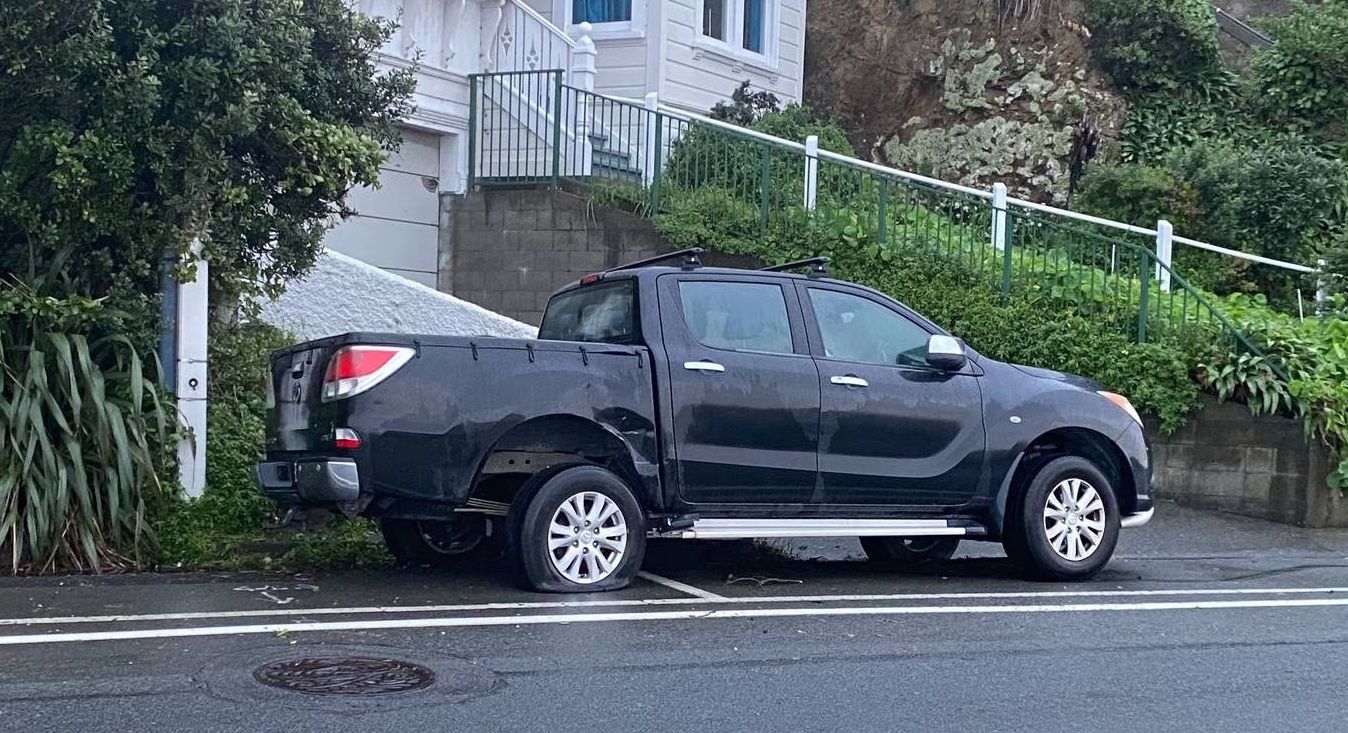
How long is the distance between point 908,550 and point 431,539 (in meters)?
3.13

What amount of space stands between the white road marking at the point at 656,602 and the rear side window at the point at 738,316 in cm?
139

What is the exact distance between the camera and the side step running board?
26.2ft

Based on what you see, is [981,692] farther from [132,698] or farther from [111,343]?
[111,343]

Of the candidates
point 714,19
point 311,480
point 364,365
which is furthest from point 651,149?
point 311,480

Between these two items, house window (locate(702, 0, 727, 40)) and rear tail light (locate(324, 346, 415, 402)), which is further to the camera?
house window (locate(702, 0, 727, 40))

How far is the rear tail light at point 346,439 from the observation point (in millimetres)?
7219

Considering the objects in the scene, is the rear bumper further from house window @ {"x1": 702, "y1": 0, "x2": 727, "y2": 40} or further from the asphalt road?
house window @ {"x1": 702, "y1": 0, "x2": 727, "y2": 40}

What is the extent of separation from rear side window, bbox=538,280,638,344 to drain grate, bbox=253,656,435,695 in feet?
8.77

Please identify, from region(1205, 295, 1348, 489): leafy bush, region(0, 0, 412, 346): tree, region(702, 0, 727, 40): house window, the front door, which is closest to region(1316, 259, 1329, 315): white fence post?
region(1205, 295, 1348, 489): leafy bush

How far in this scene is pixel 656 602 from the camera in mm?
7672

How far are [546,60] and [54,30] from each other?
325 inches

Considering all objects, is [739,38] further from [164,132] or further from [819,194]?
[164,132]

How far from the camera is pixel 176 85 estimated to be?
838 cm

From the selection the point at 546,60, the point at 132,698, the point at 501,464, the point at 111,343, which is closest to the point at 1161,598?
the point at 501,464
